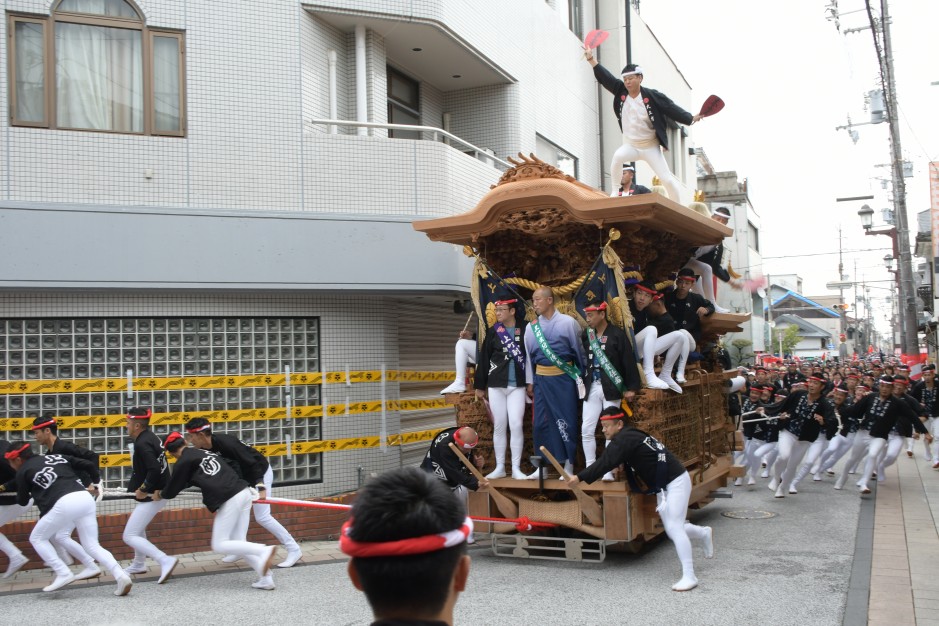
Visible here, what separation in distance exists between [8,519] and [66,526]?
0.97 m

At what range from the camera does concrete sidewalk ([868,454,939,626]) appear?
22.7ft

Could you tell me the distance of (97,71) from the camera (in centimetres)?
1015

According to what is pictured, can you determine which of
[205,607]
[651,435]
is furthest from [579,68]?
[205,607]

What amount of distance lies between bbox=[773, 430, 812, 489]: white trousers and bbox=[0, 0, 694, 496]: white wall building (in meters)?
5.39

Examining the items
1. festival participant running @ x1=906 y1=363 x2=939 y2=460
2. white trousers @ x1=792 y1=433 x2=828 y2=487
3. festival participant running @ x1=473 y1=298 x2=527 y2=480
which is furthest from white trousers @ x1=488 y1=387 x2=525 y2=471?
festival participant running @ x1=906 y1=363 x2=939 y2=460

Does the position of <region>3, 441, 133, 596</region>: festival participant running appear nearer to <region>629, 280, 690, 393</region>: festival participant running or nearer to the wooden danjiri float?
the wooden danjiri float

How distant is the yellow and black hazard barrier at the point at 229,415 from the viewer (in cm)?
962

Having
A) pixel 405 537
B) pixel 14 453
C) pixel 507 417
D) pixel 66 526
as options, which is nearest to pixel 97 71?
pixel 14 453

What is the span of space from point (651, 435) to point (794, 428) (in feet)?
17.5

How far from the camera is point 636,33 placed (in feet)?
62.3

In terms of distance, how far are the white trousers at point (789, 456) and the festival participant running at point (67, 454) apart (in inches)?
364

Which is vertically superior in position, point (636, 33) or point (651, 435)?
point (636, 33)

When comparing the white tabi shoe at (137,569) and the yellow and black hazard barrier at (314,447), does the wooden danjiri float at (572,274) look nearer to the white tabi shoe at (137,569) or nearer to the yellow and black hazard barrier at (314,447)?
the yellow and black hazard barrier at (314,447)

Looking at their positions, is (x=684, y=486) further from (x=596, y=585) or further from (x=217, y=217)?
(x=217, y=217)
